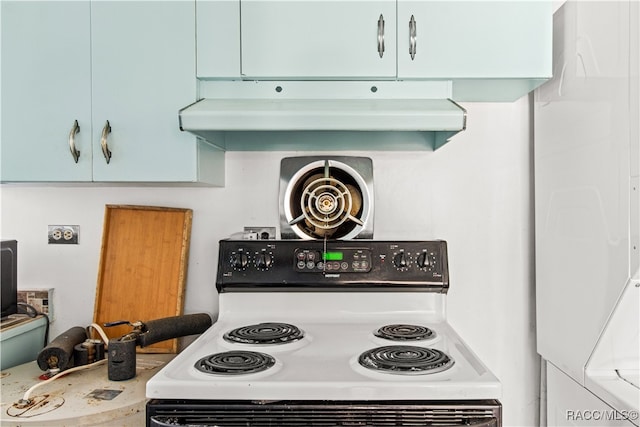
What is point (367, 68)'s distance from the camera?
1.70m

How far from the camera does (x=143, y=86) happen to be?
5.63 feet

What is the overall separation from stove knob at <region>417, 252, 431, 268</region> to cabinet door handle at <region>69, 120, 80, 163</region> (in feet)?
4.10

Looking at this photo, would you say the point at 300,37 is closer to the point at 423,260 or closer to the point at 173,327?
the point at 423,260

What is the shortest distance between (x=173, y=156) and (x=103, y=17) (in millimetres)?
527

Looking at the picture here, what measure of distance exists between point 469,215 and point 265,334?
3.19ft

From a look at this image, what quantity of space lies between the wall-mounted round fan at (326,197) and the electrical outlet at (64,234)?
34.2 inches

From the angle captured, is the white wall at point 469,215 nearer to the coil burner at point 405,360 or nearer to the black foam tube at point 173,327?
the black foam tube at point 173,327

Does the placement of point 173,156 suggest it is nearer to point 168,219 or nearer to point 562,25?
point 168,219

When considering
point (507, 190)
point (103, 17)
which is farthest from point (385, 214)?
point (103, 17)

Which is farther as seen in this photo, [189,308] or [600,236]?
[189,308]

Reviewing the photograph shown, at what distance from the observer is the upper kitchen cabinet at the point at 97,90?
171cm

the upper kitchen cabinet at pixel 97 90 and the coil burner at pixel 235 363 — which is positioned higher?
the upper kitchen cabinet at pixel 97 90

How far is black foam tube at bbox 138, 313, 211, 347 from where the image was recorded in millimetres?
1736

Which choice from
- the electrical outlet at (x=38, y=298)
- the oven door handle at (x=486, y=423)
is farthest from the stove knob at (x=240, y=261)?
the oven door handle at (x=486, y=423)
